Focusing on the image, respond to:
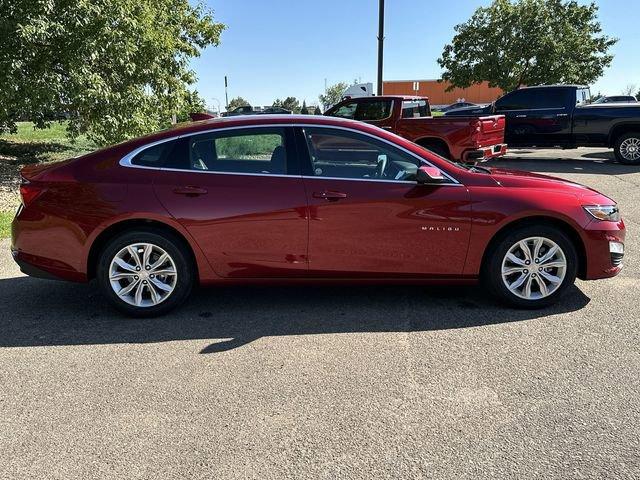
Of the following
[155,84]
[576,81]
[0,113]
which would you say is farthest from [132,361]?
[576,81]

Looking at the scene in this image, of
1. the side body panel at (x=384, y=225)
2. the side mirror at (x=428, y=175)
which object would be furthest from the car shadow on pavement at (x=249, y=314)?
the side mirror at (x=428, y=175)

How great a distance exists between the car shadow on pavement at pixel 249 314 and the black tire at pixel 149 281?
3.9 inches

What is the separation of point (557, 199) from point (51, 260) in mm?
4106

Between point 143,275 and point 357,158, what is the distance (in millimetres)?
1990

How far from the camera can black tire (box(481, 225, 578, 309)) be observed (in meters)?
4.31

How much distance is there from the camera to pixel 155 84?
11547 millimetres

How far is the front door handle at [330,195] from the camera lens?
166 inches

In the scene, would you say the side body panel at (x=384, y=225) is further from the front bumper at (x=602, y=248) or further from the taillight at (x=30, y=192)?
the taillight at (x=30, y=192)

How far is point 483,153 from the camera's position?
1148 centimetres

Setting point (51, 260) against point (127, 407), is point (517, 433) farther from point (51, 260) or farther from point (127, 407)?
point (51, 260)

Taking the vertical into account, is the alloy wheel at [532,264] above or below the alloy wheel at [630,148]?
below

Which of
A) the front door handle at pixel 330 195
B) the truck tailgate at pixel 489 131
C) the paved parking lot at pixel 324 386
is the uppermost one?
the truck tailgate at pixel 489 131

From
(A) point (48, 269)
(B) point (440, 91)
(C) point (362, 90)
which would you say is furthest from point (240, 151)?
(B) point (440, 91)

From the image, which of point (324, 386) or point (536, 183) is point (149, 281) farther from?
point (536, 183)
